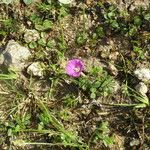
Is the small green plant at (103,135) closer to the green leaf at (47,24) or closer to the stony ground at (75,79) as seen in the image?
Answer: the stony ground at (75,79)

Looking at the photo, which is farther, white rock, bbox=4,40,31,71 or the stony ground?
white rock, bbox=4,40,31,71

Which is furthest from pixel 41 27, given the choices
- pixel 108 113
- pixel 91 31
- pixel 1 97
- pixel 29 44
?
pixel 108 113

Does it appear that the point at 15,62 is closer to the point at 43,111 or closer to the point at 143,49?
the point at 43,111

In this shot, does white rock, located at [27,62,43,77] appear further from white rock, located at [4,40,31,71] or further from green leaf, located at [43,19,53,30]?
green leaf, located at [43,19,53,30]

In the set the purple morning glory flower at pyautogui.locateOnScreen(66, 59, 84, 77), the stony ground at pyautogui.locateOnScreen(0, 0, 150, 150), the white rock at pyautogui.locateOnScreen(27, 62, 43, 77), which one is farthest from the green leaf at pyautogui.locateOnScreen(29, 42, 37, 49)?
the purple morning glory flower at pyautogui.locateOnScreen(66, 59, 84, 77)

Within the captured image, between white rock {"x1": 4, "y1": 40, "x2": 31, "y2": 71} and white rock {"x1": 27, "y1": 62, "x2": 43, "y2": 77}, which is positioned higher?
white rock {"x1": 4, "y1": 40, "x2": 31, "y2": 71}
